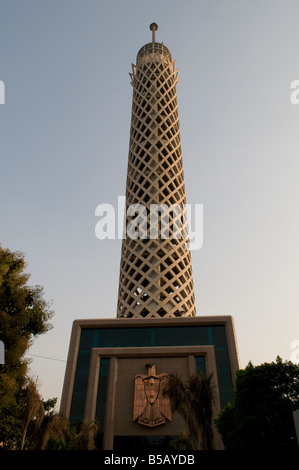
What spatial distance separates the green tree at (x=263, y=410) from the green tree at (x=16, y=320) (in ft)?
32.1

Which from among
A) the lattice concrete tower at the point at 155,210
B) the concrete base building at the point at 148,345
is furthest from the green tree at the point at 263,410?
the lattice concrete tower at the point at 155,210

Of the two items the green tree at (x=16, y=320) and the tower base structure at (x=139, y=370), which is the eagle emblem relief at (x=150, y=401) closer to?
the tower base structure at (x=139, y=370)

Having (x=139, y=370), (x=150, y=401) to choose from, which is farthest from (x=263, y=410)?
(x=139, y=370)

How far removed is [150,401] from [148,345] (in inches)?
150

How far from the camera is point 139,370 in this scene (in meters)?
22.8

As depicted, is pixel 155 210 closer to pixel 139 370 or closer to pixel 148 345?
pixel 148 345

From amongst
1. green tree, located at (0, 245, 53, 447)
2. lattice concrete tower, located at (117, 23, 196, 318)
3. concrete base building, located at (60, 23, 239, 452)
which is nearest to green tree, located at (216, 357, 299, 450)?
concrete base building, located at (60, 23, 239, 452)

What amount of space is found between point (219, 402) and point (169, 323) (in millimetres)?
5996

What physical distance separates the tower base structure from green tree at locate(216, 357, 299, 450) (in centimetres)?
389

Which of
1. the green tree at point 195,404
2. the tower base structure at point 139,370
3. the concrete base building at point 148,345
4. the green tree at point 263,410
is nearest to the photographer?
the green tree at point 195,404

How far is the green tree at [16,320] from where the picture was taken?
557 inches

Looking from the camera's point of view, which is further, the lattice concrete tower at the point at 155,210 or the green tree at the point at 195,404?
the lattice concrete tower at the point at 155,210

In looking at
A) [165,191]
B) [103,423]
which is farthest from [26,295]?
[165,191]

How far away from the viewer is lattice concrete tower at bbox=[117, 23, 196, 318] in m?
31.9
